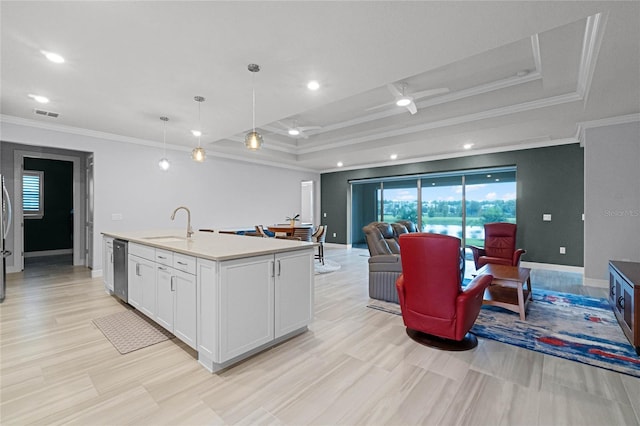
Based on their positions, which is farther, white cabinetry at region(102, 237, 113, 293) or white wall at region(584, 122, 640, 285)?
white wall at region(584, 122, 640, 285)

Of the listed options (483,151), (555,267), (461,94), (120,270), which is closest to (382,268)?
(461,94)

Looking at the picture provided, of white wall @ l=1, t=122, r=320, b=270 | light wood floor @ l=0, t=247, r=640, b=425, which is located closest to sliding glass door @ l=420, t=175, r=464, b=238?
white wall @ l=1, t=122, r=320, b=270

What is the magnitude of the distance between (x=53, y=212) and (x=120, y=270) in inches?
249

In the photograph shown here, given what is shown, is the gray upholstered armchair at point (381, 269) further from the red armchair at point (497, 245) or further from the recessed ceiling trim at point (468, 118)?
the recessed ceiling trim at point (468, 118)

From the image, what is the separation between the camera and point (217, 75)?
10.5 ft

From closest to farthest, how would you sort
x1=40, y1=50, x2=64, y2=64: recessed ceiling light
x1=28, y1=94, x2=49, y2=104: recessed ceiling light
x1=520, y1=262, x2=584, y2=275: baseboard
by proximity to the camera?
x1=40, y1=50, x2=64, y2=64: recessed ceiling light
x1=28, y1=94, x2=49, y2=104: recessed ceiling light
x1=520, y1=262, x2=584, y2=275: baseboard

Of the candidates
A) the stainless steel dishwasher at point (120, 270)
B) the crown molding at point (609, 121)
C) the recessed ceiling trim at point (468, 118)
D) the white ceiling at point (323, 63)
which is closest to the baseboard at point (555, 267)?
the white ceiling at point (323, 63)

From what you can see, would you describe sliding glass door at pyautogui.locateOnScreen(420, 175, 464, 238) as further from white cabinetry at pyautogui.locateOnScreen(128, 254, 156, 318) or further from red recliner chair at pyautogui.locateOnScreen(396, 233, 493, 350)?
white cabinetry at pyautogui.locateOnScreen(128, 254, 156, 318)

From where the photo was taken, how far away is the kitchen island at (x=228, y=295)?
7.19 feet

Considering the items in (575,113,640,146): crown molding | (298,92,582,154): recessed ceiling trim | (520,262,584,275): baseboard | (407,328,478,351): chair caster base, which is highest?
(298,92,582,154): recessed ceiling trim

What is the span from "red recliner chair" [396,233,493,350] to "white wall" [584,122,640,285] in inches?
138

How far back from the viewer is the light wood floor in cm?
175

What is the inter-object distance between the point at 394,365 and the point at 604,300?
151 inches

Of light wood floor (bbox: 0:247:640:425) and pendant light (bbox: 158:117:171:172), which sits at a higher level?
pendant light (bbox: 158:117:171:172)
